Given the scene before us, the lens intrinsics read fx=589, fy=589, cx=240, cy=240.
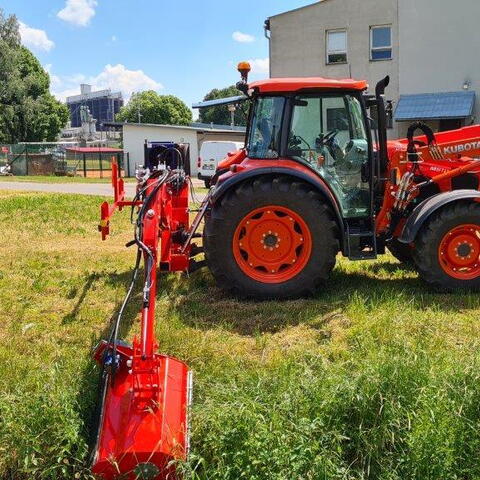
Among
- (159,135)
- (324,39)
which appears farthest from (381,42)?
(159,135)

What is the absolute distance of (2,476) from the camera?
3164 mm

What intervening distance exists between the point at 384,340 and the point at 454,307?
1.30m

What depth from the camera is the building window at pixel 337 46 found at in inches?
915

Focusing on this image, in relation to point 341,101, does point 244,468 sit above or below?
below

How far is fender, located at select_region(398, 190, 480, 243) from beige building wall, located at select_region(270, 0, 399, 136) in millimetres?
17210

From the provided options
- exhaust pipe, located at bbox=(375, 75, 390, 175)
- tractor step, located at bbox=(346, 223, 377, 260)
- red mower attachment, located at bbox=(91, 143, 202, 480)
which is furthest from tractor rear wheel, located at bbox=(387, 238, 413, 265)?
red mower attachment, located at bbox=(91, 143, 202, 480)

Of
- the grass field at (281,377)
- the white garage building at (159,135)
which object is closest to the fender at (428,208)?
the grass field at (281,377)

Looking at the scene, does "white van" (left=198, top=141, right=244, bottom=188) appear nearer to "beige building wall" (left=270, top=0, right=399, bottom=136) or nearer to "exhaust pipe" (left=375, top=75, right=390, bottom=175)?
"beige building wall" (left=270, top=0, right=399, bottom=136)

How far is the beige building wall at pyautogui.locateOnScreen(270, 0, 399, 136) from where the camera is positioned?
2250 cm

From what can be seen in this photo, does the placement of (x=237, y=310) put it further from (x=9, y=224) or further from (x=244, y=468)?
(x=9, y=224)

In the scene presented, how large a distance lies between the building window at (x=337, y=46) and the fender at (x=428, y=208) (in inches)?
740

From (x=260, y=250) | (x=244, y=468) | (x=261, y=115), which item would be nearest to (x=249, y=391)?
(x=244, y=468)

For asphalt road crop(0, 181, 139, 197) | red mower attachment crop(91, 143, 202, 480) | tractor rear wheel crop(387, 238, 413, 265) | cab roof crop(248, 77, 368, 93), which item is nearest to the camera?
red mower attachment crop(91, 143, 202, 480)

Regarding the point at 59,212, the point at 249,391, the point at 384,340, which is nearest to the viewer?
the point at 249,391
